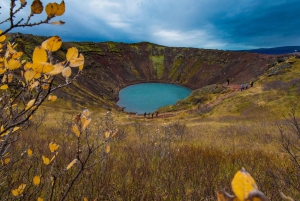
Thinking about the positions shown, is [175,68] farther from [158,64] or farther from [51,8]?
[51,8]

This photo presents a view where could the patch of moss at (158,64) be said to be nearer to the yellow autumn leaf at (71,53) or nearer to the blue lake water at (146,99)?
the blue lake water at (146,99)

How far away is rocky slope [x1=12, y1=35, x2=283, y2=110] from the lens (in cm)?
4606

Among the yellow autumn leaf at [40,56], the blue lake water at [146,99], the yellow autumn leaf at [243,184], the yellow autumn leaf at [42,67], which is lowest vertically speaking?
the blue lake water at [146,99]

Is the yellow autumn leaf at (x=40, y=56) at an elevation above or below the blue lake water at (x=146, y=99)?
above

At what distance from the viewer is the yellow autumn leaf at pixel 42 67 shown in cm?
68

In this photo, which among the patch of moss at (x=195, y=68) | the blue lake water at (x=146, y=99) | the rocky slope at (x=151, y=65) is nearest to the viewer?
the blue lake water at (x=146, y=99)

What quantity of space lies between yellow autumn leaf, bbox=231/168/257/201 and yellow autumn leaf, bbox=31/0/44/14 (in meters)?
0.84

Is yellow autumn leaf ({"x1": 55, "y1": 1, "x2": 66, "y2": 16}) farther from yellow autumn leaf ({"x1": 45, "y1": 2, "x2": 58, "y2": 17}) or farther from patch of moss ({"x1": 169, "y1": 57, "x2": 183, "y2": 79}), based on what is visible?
patch of moss ({"x1": 169, "y1": 57, "x2": 183, "y2": 79})

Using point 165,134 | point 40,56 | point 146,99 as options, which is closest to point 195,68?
point 146,99

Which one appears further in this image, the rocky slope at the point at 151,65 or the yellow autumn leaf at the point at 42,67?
the rocky slope at the point at 151,65

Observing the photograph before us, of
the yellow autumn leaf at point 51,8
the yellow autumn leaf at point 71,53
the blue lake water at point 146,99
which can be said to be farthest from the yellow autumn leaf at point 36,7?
the blue lake water at point 146,99

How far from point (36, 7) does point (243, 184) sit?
0.87 m

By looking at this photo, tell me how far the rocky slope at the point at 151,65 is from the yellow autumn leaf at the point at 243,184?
36.6m

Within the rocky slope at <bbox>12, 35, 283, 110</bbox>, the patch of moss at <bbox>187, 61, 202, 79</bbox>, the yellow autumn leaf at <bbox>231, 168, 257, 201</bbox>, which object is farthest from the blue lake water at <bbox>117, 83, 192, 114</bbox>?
the yellow autumn leaf at <bbox>231, 168, 257, 201</bbox>
